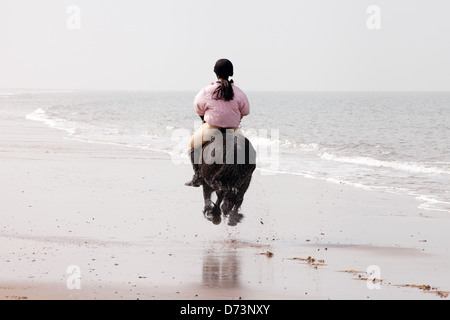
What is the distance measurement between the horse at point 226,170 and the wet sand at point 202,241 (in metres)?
0.44

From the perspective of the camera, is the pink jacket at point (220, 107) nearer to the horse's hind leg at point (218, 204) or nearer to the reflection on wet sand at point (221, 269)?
the horse's hind leg at point (218, 204)

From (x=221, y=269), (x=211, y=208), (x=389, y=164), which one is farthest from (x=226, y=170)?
(x=389, y=164)

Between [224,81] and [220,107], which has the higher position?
[224,81]

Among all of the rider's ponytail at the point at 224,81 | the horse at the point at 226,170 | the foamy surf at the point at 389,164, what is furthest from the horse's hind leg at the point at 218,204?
the foamy surf at the point at 389,164

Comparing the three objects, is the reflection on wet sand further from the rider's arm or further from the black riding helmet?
the black riding helmet

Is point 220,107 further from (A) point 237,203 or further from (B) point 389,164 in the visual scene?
(B) point 389,164

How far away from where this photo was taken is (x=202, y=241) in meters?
10.4

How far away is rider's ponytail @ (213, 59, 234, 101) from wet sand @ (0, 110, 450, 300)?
6.03 feet

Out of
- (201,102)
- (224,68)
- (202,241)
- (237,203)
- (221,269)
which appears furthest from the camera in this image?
(202,241)

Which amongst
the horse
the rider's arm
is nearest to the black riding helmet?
the rider's arm

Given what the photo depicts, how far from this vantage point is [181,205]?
43.6 feet

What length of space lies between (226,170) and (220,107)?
2.52 feet

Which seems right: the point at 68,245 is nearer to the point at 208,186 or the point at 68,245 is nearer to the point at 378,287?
the point at 208,186
